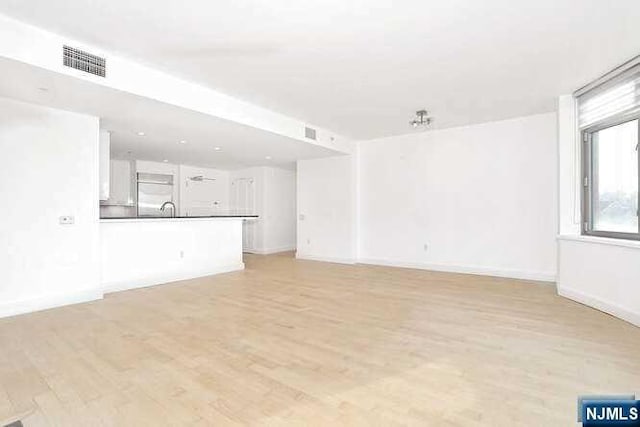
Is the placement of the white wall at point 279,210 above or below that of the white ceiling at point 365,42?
below

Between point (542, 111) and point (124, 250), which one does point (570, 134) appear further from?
point (124, 250)

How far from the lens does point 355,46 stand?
10.2 ft

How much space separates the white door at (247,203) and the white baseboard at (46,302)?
4999 mm

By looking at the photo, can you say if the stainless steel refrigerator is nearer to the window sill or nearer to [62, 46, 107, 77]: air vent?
[62, 46, 107, 77]: air vent

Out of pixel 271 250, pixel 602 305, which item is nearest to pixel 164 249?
pixel 271 250

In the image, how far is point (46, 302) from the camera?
12.5ft

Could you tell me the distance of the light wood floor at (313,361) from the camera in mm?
1797

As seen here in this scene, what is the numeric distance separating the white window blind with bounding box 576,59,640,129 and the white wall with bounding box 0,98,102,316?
6231mm

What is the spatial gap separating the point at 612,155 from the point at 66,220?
665cm

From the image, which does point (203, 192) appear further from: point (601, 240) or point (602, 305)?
point (602, 305)

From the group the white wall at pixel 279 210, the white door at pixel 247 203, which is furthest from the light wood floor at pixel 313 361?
the white door at pixel 247 203

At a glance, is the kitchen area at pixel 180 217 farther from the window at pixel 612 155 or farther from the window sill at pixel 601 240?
the window at pixel 612 155

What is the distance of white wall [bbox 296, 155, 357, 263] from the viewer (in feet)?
23.7

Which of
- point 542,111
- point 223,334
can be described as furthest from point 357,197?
point 223,334
